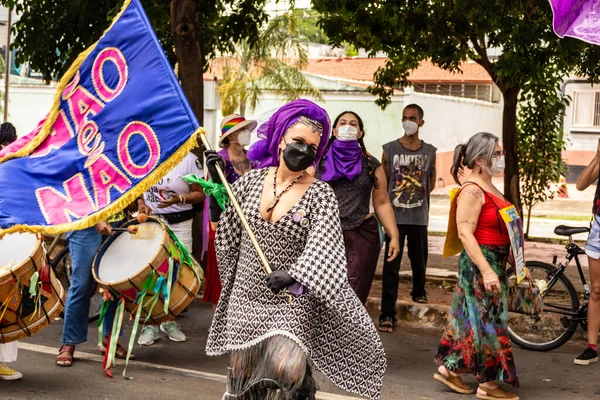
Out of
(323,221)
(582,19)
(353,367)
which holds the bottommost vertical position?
(353,367)

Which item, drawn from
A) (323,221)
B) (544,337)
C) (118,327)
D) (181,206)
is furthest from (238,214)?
(544,337)

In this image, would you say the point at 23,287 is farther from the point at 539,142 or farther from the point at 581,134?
the point at 581,134

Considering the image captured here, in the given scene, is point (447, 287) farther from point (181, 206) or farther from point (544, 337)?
point (181, 206)

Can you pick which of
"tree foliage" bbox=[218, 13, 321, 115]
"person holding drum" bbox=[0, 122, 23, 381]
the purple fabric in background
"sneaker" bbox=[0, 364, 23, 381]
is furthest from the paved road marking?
"tree foliage" bbox=[218, 13, 321, 115]

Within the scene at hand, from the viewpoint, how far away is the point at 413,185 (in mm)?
9422

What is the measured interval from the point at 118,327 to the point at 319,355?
2.61m

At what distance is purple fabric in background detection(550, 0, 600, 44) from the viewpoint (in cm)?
632

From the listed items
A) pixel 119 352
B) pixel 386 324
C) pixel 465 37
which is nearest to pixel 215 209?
→ pixel 119 352

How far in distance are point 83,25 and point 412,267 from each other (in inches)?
198

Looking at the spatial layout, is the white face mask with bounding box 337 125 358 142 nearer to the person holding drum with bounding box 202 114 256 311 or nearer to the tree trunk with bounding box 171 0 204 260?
the person holding drum with bounding box 202 114 256 311

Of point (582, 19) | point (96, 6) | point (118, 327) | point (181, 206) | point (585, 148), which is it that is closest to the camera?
point (582, 19)

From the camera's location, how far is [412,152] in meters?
9.47

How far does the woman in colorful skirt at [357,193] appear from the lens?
746 cm

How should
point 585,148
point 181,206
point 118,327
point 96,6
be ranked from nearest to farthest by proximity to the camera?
point 118,327, point 181,206, point 96,6, point 585,148
